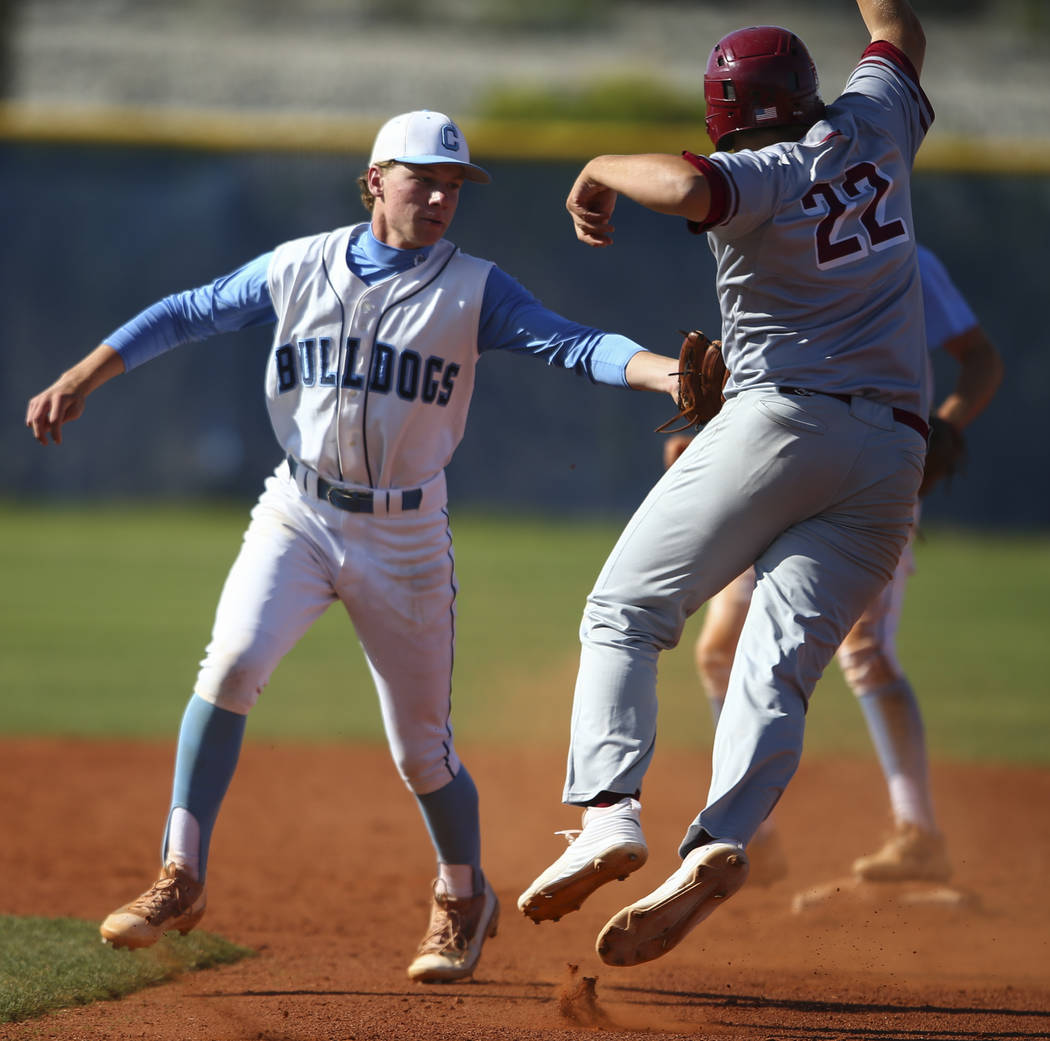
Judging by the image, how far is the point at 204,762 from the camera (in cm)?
325

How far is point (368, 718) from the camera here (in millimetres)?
7059

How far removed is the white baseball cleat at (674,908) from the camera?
2.47 m

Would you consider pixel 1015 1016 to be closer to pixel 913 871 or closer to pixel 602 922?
pixel 913 871

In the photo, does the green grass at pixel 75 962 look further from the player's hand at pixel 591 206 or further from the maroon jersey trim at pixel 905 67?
the maroon jersey trim at pixel 905 67

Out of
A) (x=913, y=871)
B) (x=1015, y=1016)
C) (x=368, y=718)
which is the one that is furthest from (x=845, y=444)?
(x=368, y=718)

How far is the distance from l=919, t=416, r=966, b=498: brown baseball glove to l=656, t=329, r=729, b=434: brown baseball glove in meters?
1.33

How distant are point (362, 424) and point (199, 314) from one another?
543 mm

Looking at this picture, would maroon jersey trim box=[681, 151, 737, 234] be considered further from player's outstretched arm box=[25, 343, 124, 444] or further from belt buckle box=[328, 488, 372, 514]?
player's outstretched arm box=[25, 343, 124, 444]

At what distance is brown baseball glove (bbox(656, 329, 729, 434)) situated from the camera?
2896 millimetres

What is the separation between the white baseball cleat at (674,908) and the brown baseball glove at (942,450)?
1867 millimetres

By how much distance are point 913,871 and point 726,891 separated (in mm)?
1884

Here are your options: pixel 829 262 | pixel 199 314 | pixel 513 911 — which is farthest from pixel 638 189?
pixel 513 911

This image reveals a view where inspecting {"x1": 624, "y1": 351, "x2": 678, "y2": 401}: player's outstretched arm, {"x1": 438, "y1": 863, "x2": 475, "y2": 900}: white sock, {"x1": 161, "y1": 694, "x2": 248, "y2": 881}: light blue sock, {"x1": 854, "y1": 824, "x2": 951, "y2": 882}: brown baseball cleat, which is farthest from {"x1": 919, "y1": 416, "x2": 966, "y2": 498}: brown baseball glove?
{"x1": 161, "y1": 694, "x2": 248, "y2": 881}: light blue sock

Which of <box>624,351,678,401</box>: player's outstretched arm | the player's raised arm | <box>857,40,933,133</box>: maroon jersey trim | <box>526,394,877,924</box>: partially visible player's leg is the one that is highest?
the player's raised arm
